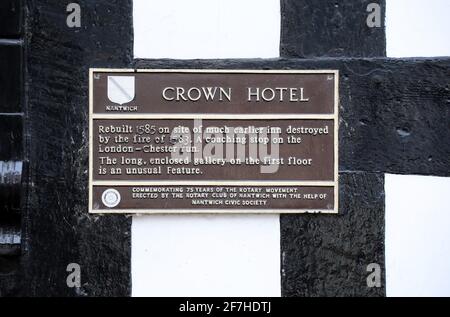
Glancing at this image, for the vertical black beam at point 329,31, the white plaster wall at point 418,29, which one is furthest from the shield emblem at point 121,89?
the white plaster wall at point 418,29

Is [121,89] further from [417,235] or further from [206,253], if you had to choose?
[417,235]

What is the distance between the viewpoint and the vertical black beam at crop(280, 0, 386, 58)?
11.5ft

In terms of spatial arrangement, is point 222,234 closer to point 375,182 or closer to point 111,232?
point 111,232

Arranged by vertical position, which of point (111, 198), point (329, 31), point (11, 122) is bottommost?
point (111, 198)

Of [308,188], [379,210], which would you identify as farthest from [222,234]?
[379,210]

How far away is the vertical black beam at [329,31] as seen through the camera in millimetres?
3510

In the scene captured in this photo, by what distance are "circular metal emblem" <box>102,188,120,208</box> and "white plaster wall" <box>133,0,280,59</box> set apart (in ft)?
2.42

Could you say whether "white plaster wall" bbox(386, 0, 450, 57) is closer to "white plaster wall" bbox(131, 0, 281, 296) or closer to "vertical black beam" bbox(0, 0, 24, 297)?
"white plaster wall" bbox(131, 0, 281, 296)

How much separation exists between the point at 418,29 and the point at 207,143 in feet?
4.22

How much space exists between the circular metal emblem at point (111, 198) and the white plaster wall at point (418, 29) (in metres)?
1.64

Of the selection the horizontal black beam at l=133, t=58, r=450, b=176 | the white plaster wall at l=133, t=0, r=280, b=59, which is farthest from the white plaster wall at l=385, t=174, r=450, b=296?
the white plaster wall at l=133, t=0, r=280, b=59

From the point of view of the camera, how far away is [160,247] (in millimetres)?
3490

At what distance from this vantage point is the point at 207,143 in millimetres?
3471

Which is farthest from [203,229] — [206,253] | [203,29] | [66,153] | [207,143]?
[203,29]
